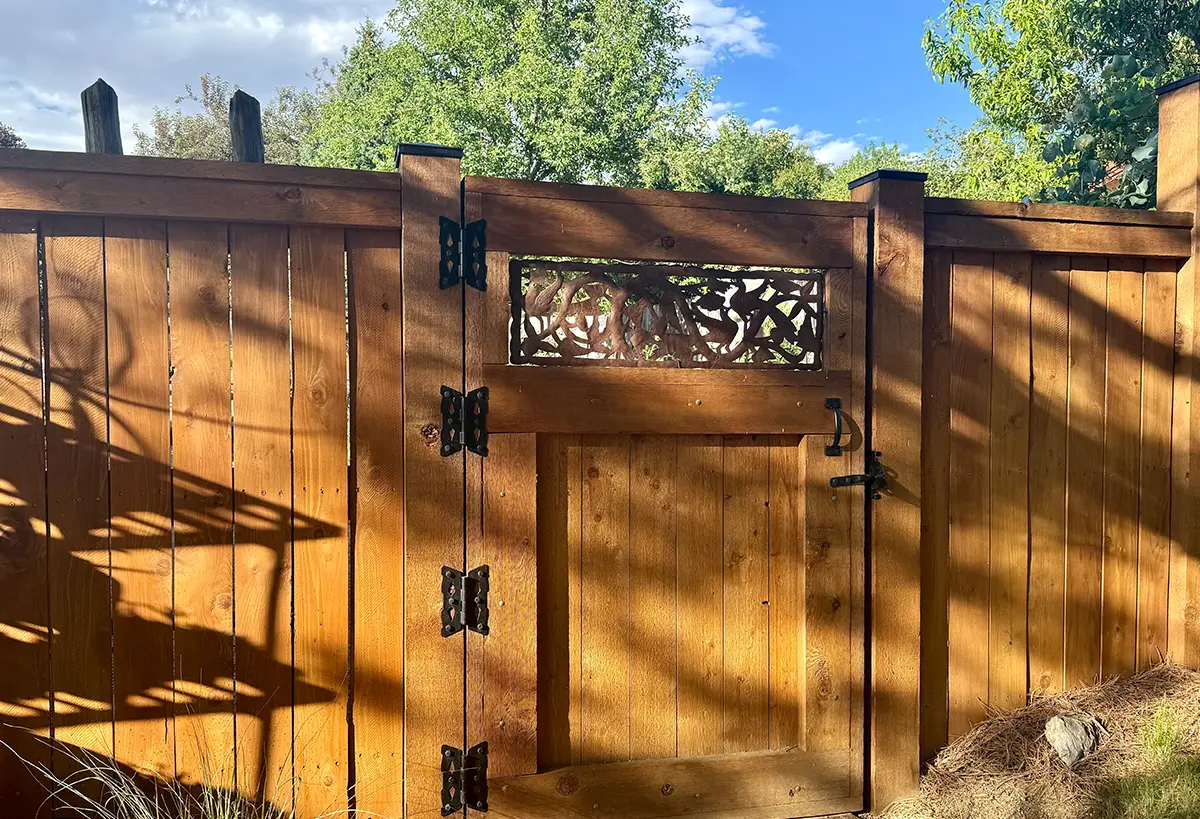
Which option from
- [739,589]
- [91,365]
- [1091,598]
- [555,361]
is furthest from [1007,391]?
[91,365]

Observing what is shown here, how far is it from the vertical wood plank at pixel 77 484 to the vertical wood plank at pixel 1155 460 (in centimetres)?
337

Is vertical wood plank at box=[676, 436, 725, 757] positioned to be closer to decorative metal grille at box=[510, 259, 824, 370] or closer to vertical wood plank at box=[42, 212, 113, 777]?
decorative metal grille at box=[510, 259, 824, 370]

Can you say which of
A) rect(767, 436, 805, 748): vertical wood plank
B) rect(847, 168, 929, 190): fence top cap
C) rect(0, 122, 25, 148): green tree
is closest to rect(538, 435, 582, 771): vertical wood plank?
rect(767, 436, 805, 748): vertical wood plank

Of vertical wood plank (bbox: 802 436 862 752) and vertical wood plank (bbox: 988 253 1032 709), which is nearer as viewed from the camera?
vertical wood plank (bbox: 802 436 862 752)

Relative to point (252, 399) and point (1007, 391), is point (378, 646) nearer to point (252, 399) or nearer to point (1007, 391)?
point (252, 399)

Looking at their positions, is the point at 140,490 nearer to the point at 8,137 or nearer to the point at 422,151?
the point at 422,151

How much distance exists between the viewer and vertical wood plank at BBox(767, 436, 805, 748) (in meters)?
2.43

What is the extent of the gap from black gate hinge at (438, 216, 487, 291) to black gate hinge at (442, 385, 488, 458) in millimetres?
307

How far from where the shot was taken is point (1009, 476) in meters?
2.63

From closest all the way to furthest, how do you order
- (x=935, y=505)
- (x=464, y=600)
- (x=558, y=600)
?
1. (x=464, y=600)
2. (x=558, y=600)
3. (x=935, y=505)

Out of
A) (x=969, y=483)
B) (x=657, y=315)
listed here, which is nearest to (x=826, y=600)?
(x=969, y=483)

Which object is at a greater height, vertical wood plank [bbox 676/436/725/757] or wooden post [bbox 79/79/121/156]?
wooden post [bbox 79/79/121/156]

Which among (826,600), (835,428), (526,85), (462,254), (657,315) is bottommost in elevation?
(826,600)

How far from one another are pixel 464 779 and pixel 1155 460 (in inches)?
104
